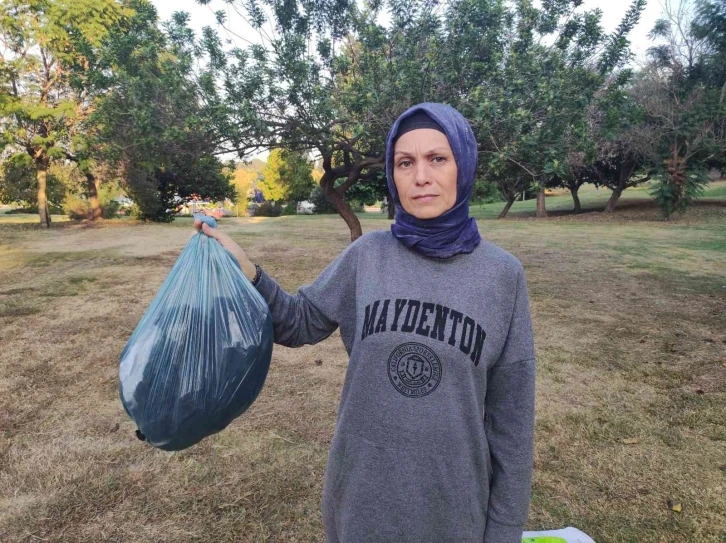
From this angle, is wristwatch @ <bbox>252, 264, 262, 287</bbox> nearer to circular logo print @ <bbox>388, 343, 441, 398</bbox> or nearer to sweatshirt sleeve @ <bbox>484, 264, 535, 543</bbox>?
circular logo print @ <bbox>388, 343, 441, 398</bbox>

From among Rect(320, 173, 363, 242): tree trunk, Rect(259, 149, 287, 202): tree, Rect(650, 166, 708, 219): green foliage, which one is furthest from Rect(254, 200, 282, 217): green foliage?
Rect(650, 166, 708, 219): green foliage

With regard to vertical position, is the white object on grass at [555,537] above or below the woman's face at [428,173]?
below

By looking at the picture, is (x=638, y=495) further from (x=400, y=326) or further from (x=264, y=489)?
(x=400, y=326)

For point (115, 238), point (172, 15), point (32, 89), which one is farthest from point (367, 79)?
point (32, 89)

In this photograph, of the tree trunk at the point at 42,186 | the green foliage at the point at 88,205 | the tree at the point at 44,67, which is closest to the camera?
the tree at the point at 44,67

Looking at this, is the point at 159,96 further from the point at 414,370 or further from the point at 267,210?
the point at 267,210

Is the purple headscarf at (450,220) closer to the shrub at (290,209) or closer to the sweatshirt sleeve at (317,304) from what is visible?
the sweatshirt sleeve at (317,304)

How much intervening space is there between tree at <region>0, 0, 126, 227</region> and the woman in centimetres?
1714

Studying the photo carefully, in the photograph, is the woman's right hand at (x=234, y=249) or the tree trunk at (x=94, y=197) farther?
the tree trunk at (x=94, y=197)

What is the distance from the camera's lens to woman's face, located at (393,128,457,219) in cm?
129

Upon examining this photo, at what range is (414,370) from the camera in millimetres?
1208

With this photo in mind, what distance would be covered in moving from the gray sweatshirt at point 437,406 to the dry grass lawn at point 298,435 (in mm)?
1503

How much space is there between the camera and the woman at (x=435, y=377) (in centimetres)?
120

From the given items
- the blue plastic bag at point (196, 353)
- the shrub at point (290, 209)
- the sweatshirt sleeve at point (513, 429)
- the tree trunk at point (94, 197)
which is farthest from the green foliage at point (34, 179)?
the sweatshirt sleeve at point (513, 429)
